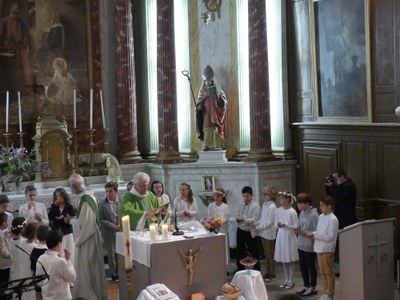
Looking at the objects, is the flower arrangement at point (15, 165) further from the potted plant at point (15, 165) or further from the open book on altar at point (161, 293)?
the open book on altar at point (161, 293)

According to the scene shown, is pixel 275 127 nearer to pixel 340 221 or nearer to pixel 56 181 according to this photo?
pixel 340 221

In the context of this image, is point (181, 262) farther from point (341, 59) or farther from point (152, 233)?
point (341, 59)

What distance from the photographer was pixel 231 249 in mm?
13328

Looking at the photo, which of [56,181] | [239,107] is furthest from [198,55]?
[56,181]

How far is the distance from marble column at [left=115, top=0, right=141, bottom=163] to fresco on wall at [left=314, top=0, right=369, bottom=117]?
4227 millimetres

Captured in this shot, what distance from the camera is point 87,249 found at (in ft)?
32.6

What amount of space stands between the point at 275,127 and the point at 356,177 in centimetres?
259

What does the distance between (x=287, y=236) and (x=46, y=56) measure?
22.5 ft

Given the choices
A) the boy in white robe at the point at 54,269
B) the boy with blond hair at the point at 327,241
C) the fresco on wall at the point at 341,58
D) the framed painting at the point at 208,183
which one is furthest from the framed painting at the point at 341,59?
the boy in white robe at the point at 54,269

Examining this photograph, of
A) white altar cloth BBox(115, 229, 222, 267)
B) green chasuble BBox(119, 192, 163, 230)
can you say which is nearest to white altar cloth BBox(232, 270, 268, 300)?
white altar cloth BBox(115, 229, 222, 267)

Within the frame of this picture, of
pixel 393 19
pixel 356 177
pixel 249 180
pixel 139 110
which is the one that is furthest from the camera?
pixel 139 110

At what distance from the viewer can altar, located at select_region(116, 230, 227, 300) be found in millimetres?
8180

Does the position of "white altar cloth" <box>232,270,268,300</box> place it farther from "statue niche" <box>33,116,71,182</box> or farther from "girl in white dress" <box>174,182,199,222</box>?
"statue niche" <box>33,116,71,182</box>

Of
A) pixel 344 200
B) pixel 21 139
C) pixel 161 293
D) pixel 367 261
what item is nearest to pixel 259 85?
pixel 344 200
